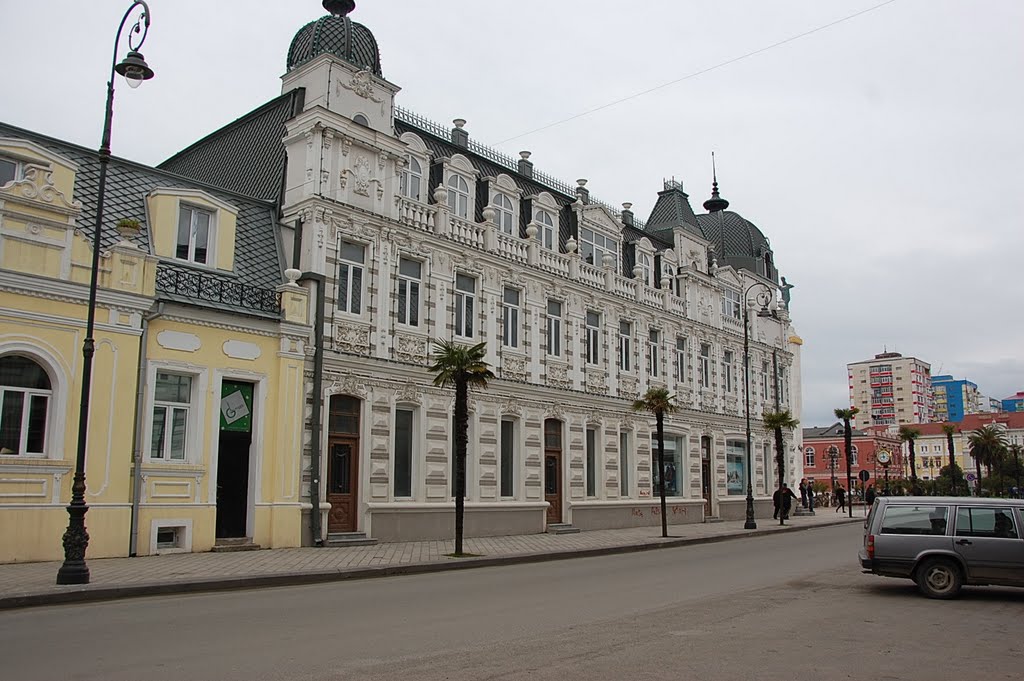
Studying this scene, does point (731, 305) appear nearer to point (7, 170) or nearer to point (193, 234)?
point (193, 234)

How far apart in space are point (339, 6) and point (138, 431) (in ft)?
49.9

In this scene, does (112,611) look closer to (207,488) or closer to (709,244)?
(207,488)

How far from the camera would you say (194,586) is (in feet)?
47.3

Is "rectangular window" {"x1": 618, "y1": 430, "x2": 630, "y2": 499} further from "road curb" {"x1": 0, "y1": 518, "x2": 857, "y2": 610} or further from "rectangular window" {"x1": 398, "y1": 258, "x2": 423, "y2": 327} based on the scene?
"rectangular window" {"x1": 398, "y1": 258, "x2": 423, "y2": 327}

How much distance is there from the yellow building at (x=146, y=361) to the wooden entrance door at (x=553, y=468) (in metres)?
10.8

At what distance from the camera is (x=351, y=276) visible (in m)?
24.0

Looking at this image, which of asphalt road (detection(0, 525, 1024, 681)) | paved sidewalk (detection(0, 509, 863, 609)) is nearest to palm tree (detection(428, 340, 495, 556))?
paved sidewalk (detection(0, 509, 863, 609))

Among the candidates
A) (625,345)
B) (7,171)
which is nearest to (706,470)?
(625,345)

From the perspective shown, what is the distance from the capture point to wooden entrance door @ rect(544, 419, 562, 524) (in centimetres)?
3036

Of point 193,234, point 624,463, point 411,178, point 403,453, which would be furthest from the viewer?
point 624,463

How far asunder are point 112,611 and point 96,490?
6713 mm

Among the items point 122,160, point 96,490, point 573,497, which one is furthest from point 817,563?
point 122,160

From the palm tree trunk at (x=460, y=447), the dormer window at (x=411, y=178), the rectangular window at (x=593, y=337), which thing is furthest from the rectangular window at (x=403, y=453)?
the rectangular window at (x=593, y=337)

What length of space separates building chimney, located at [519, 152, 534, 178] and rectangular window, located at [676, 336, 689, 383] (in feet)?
34.1
